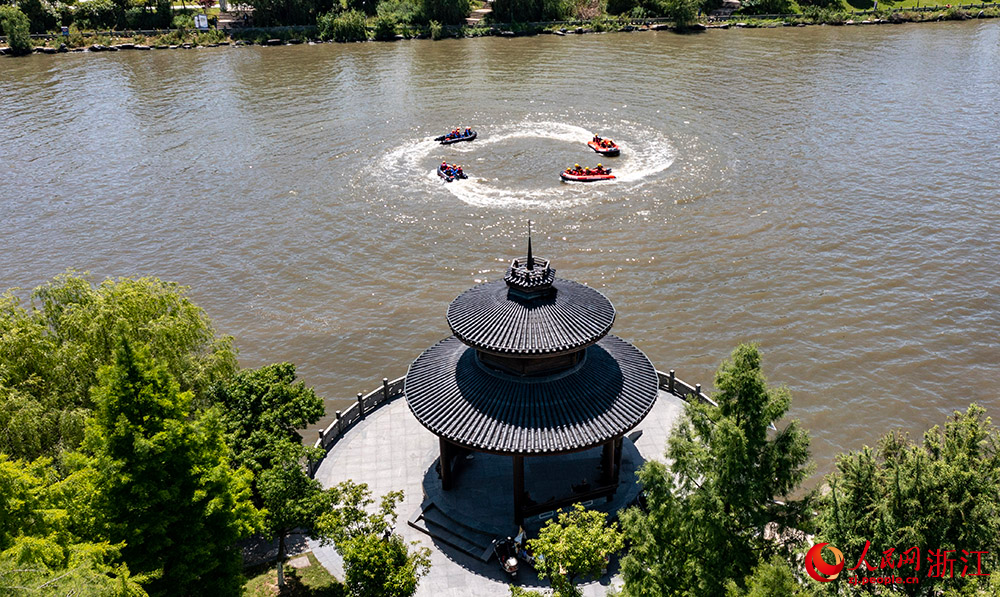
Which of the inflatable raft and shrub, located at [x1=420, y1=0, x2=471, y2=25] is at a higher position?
shrub, located at [x1=420, y1=0, x2=471, y2=25]

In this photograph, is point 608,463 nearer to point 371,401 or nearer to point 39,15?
point 371,401

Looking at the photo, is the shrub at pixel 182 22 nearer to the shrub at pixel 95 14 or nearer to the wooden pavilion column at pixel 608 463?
the shrub at pixel 95 14

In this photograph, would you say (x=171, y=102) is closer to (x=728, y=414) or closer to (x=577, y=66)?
(x=577, y=66)

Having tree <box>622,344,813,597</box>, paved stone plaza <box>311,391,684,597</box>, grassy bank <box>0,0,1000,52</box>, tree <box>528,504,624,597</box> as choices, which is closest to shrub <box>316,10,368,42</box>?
grassy bank <box>0,0,1000,52</box>

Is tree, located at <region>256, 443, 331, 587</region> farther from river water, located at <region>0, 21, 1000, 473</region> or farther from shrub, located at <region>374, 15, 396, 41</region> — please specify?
shrub, located at <region>374, 15, 396, 41</region>

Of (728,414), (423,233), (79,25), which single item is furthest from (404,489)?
(79,25)

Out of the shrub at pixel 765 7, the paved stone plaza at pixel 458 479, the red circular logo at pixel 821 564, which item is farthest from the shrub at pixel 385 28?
the red circular logo at pixel 821 564

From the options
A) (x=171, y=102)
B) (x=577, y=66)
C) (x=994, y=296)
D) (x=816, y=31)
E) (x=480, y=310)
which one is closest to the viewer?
(x=480, y=310)
